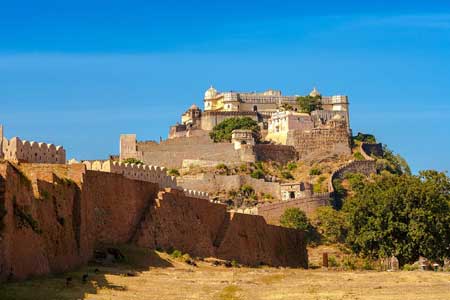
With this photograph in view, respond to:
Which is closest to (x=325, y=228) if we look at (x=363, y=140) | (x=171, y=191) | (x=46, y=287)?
(x=363, y=140)

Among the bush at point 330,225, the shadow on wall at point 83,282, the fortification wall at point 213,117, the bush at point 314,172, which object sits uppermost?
the fortification wall at point 213,117

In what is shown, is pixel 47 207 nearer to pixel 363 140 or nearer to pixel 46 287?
pixel 46 287

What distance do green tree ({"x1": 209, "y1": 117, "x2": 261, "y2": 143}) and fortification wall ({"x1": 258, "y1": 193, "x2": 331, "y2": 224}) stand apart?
19627 millimetres

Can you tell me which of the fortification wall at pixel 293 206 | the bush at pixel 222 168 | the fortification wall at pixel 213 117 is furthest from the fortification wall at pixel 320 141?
the fortification wall at pixel 293 206

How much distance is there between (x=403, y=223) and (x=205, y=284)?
24955 mm

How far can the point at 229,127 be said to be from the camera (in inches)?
4749

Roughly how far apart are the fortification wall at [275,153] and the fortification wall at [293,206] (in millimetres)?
12966

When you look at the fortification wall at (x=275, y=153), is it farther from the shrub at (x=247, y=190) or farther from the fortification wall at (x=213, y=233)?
the fortification wall at (x=213, y=233)

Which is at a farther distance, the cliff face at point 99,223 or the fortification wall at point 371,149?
the fortification wall at point 371,149

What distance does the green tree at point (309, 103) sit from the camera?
5182 inches

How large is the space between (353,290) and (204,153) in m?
77.3

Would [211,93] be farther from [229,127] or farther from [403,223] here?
[403,223]

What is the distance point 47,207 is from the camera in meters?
33.0

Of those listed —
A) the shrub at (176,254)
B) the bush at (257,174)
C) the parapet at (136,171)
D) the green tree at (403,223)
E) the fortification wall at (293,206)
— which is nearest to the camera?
the shrub at (176,254)
